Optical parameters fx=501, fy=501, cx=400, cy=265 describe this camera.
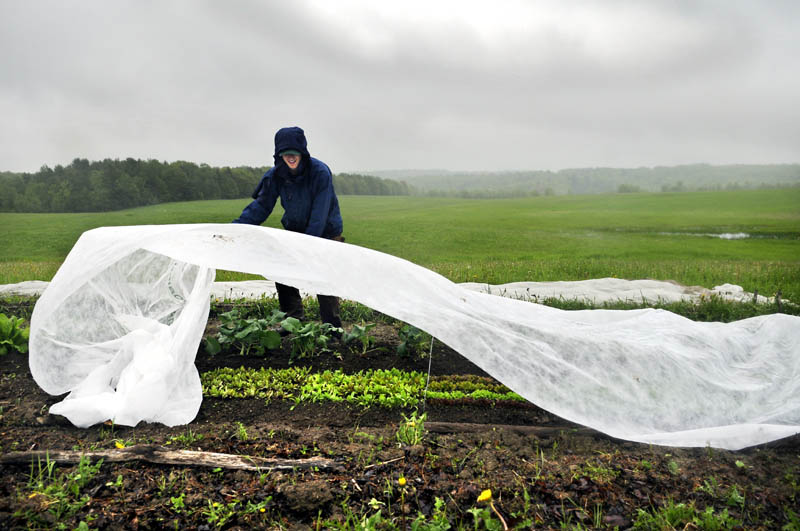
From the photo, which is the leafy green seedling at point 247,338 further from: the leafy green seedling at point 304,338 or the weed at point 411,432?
the weed at point 411,432

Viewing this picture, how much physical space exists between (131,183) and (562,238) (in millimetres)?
12555

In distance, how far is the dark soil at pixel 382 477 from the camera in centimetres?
214

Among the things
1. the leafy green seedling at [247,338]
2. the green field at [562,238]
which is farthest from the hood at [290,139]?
the green field at [562,238]

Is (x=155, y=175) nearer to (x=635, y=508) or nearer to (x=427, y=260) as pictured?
(x=427, y=260)

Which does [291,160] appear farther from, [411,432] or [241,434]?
[411,432]

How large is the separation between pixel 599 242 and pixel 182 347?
1194 centimetres

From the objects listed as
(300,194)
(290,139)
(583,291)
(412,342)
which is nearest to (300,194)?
(300,194)

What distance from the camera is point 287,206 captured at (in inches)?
189

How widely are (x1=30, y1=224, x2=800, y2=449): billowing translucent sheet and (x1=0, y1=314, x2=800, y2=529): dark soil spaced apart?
0.17 metres

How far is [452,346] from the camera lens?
2924 millimetres

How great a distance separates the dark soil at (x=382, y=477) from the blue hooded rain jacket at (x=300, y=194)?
2.01 meters

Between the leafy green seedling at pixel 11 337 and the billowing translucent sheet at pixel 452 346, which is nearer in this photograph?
the billowing translucent sheet at pixel 452 346

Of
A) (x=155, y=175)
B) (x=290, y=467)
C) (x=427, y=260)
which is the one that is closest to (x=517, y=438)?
(x=290, y=467)

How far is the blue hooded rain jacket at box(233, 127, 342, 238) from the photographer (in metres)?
4.42
